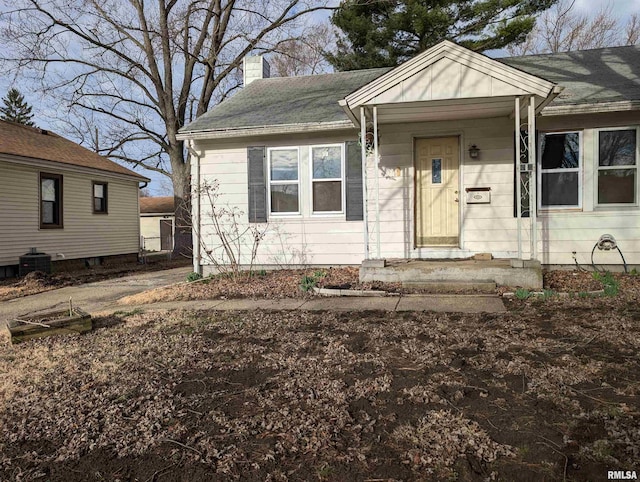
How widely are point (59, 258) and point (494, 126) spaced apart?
40.1 ft

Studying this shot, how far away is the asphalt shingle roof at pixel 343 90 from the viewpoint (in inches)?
316

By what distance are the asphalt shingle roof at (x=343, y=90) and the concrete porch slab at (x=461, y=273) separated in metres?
2.98

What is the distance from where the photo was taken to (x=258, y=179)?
916 cm

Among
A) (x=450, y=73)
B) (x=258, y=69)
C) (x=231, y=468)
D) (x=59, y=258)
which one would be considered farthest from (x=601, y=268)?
(x=59, y=258)

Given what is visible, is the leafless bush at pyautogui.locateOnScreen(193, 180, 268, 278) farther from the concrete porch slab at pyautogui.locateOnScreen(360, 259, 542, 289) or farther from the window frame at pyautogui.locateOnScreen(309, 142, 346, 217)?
the concrete porch slab at pyautogui.locateOnScreen(360, 259, 542, 289)

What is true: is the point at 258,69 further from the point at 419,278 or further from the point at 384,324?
the point at 384,324

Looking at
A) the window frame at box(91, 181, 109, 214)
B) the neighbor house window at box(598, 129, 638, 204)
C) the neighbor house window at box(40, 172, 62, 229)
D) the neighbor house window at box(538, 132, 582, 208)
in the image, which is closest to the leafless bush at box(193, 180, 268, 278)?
the neighbor house window at box(538, 132, 582, 208)

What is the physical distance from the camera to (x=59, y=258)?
1345 centimetres

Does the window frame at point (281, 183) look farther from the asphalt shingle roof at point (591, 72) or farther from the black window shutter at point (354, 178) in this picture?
the asphalt shingle roof at point (591, 72)

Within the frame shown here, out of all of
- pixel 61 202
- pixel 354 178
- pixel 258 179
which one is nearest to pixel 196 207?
pixel 258 179

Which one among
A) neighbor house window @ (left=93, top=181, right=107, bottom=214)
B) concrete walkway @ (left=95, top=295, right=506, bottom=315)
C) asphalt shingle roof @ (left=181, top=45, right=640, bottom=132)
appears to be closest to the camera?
concrete walkway @ (left=95, top=295, right=506, bottom=315)

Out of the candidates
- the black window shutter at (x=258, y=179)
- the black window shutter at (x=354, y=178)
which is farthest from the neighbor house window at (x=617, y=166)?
the black window shutter at (x=258, y=179)

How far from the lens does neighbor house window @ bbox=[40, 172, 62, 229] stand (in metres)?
13.1

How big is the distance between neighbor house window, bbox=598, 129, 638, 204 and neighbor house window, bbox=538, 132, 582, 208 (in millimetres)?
350
